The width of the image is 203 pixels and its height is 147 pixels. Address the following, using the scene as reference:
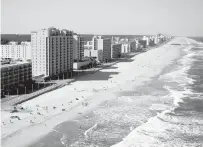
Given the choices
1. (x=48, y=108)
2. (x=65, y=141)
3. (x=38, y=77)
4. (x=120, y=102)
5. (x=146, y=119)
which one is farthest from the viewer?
(x=38, y=77)

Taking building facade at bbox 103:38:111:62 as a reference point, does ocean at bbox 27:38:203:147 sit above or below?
below

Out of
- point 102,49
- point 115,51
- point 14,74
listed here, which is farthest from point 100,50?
point 14,74

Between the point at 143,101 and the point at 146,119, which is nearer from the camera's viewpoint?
the point at 146,119

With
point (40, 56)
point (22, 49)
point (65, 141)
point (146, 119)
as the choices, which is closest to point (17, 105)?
point (65, 141)

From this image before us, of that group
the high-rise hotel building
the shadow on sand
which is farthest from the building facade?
the high-rise hotel building

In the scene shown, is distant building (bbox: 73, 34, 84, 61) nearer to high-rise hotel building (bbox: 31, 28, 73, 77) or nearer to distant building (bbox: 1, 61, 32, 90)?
high-rise hotel building (bbox: 31, 28, 73, 77)

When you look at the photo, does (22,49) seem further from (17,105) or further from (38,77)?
(17,105)

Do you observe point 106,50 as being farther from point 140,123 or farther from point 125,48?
point 140,123
